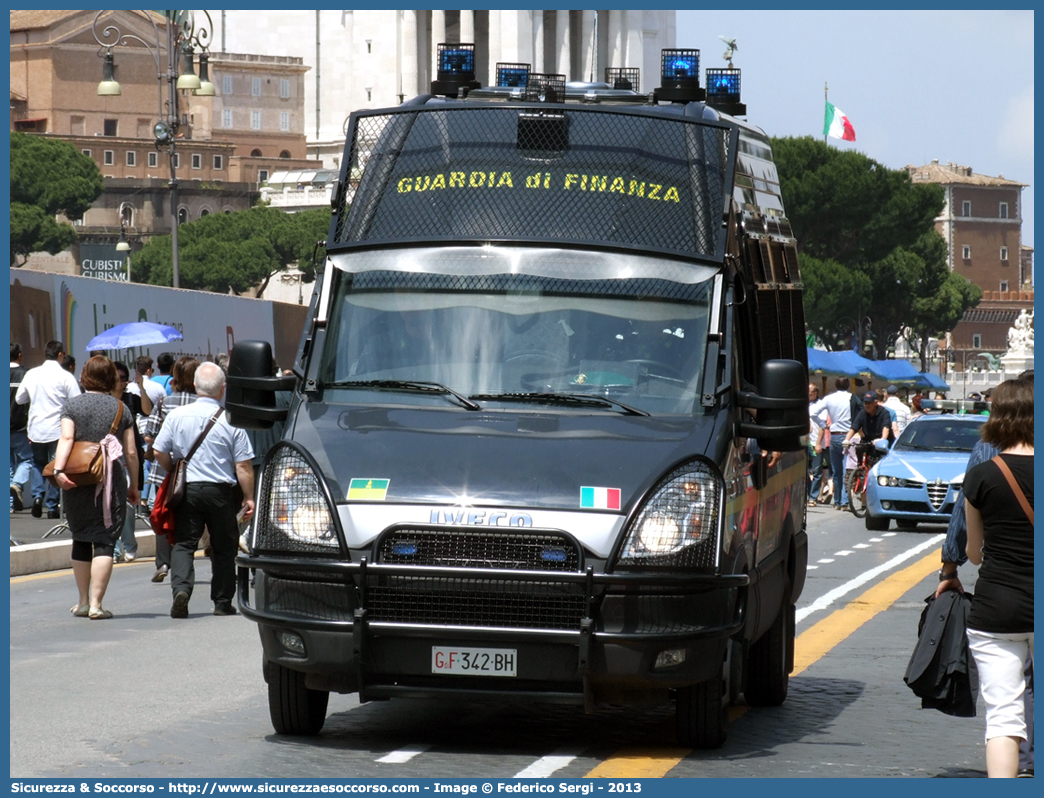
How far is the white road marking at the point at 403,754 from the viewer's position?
6922mm

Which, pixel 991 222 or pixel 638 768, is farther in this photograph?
pixel 991 222

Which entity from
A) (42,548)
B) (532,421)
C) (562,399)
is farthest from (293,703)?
(42,548)

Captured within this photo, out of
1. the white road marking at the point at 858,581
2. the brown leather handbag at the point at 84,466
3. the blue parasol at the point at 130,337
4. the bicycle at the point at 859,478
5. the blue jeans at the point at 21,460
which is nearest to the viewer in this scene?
the brown leather handbag at the point at 84,466

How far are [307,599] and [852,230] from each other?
86983 millimetres

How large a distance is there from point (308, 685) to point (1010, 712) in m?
2.47

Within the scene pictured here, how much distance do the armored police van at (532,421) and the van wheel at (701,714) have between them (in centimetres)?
1

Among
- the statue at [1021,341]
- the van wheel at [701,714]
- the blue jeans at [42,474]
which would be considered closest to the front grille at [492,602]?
the van wheel at [701,714]

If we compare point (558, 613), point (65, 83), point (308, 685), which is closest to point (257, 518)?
point (308, 685)

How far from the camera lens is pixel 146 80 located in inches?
5507

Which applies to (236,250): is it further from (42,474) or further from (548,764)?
(548,764)

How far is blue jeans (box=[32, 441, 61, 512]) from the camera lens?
66.5ft

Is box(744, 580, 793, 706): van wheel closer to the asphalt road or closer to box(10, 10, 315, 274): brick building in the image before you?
the asphalt road

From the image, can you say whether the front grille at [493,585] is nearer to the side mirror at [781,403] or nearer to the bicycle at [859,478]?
the side mirror at [781,403]

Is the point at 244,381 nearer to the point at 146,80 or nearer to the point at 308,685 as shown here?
the point at 308,685
